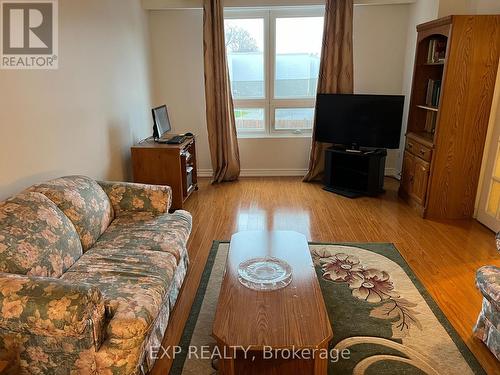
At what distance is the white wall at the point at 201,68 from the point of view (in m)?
A: 4.98

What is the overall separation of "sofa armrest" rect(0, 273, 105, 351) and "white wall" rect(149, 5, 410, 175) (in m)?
4.03

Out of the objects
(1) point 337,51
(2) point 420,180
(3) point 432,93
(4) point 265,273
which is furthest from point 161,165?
(3) point 432,93

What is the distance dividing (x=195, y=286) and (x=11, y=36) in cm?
211

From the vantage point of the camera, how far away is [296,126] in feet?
18.1

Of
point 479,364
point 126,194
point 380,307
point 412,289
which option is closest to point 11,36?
point 126,194

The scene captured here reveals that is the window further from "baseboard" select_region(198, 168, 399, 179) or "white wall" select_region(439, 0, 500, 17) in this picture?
"white wall" select_region(439, 0, 500, 17)

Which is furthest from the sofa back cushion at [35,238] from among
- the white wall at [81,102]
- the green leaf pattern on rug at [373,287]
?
the green leaf pattern on rug at [373,287]

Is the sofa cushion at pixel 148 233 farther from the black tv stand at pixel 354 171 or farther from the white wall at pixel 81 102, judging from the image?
the black tv stand at pixel 354 171

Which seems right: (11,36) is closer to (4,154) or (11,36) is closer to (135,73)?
(4,154)

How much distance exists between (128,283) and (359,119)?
3540 millimetres

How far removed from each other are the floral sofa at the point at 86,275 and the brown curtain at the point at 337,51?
116 inches

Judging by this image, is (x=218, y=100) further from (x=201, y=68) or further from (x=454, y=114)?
(x=454, y=114)

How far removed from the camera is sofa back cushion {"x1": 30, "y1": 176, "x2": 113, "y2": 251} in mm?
2371

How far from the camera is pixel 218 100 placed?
16.5 ft
